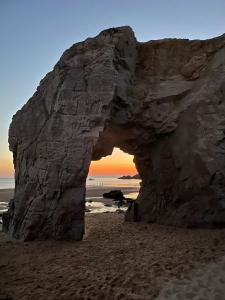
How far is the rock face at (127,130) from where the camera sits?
47.6ft

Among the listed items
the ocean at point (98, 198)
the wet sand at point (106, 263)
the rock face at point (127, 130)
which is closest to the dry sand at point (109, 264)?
the wet sand at point (106, 263)

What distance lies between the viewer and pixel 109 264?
10.5 meters

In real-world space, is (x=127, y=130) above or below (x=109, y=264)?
above

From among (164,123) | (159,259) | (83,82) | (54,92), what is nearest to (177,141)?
(164,123)

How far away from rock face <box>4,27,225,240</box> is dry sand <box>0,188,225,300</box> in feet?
4.69

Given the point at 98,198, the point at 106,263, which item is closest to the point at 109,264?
the point at 106,263

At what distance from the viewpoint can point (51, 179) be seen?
47.6 feet

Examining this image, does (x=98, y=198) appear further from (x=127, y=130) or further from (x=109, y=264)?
(x=109, y=264)

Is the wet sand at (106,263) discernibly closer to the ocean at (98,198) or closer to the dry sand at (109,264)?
the dry sand at (109,264)

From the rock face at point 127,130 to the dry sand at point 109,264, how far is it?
1.43m

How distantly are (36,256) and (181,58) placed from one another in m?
12.8

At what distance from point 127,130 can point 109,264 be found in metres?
8.62

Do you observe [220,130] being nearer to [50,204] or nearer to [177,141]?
[177,141]

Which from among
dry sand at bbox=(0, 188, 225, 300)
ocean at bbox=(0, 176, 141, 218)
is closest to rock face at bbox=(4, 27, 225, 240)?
dry sand at bbox=(0, 188, 225, 300)
